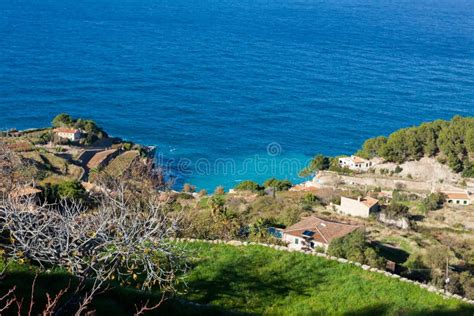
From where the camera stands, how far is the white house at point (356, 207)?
103ft

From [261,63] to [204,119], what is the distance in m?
23.5

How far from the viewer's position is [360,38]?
10044cm

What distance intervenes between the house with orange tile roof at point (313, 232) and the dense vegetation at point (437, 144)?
22991mm

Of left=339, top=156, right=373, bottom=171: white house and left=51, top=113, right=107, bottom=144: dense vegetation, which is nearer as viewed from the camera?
left=339, top=156, right=373, bottom=171: white house

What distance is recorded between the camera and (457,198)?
124 ft

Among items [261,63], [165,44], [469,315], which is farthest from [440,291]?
[165,44]

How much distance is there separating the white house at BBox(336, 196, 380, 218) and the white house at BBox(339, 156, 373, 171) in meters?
14.1

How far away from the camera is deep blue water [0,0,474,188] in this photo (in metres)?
56.6

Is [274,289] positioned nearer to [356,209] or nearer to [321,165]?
[356,209]

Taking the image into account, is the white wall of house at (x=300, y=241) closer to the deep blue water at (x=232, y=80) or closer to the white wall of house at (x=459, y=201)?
the white wall of house at (x=459, y=201)

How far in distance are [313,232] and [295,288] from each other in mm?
10756

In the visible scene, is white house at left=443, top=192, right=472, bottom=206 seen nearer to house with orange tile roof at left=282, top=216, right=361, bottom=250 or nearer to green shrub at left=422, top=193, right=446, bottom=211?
green shrub at left=422, top=193, right=446, bottom=211

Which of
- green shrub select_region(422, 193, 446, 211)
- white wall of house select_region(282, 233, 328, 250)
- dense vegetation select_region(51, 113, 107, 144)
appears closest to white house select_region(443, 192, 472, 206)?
green shrub select_region(422, 193, 446, 211)

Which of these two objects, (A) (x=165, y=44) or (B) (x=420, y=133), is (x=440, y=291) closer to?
(B) (x=420, y=133)
